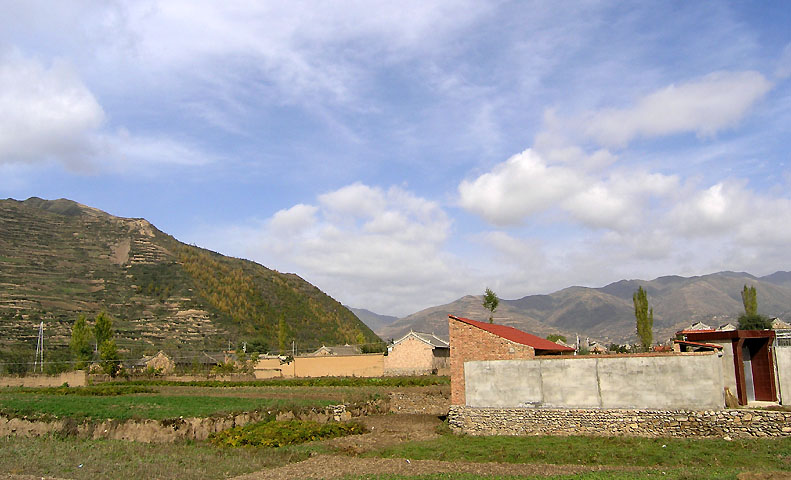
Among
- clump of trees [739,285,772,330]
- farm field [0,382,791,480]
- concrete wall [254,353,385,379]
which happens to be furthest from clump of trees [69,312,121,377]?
clump of trees [739,285,772,330]

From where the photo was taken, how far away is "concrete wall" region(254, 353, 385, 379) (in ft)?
198

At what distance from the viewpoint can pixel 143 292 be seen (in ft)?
363

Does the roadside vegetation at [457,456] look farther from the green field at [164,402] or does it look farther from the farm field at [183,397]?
the farm field at [183,397]

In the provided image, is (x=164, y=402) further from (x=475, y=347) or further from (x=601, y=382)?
(x=601, y=382)

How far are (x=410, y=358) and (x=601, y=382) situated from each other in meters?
41.6

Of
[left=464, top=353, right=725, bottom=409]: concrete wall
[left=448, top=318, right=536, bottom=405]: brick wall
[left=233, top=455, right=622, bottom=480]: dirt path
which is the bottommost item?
[left=233, top=455, right=622, bottom=480]: dirt path

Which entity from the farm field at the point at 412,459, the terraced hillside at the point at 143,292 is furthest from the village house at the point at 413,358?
the farm field at the point at 412,459

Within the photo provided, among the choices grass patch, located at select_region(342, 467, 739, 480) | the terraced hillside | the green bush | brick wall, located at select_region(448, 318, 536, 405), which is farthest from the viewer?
the terraced hillside

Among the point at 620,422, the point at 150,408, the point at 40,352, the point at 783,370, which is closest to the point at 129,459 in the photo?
the point at 150,408

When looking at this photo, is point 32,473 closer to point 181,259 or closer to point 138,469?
point 138,469

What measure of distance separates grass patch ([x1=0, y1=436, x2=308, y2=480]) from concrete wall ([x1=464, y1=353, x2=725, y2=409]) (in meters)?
8.55

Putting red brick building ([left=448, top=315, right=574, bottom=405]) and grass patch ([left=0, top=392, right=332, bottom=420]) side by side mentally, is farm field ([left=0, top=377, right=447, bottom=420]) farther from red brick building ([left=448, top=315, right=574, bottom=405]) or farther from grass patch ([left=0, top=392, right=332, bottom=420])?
red brick building ([left=448, top=315, right=574, bottom=405])

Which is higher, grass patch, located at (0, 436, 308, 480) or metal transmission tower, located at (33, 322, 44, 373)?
metal transmission tower, located at (33, 322, 44, 373)

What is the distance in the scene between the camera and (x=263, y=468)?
1709 centimetres
